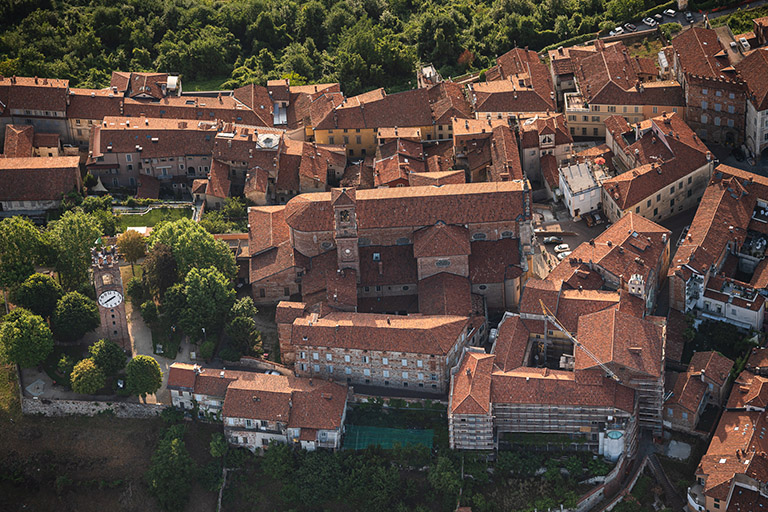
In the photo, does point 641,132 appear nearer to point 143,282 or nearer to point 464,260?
point 464,260

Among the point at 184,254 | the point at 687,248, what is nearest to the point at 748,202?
the point at 687,248

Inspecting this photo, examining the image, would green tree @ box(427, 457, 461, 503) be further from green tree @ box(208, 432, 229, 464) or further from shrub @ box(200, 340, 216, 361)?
shrub @ box(200, 340, 216, 361)

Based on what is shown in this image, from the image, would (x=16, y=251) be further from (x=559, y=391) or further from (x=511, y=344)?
(x=559, y=391)

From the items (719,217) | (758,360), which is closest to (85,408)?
(758,360)

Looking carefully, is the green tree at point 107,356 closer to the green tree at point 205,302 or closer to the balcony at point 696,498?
the green tree at point 205,302

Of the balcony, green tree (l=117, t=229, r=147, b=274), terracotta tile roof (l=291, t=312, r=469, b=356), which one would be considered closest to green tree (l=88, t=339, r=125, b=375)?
green tree (l=117, t=229, r=147, b=274)
